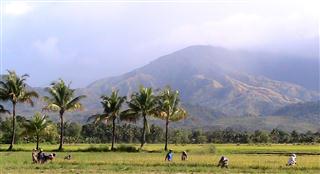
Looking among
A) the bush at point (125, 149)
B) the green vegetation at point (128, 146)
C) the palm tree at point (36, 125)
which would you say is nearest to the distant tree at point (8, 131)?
the green vegetation at point (128, 146)

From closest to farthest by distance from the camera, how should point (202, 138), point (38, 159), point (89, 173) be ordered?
point (89, 173) → point (38, 159) → point (202, 138)

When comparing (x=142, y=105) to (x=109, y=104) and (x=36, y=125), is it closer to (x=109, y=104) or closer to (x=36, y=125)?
(x=109, y=104)

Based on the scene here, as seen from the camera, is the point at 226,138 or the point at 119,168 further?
the point at 226,138

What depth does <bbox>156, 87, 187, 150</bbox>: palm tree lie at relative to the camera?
64.1 metres

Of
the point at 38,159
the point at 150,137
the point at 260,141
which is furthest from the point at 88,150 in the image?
the point at 150,137

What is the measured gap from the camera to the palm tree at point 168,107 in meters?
64.1

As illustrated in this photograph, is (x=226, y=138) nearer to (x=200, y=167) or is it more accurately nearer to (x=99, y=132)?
(x=99, y=132)

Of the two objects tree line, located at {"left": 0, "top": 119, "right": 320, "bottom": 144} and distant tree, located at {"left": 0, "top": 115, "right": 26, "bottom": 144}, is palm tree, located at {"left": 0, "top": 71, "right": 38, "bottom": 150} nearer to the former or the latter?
distant tree, located at {"left": 0, "top": 115, "right": 26, "bottom": 144}

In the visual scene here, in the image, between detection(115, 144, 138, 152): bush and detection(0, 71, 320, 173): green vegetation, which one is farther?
detection(115, 144, 138, 152): bush

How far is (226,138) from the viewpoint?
129625 millimetres

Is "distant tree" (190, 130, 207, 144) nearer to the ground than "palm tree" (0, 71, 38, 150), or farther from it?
nearer to the ground

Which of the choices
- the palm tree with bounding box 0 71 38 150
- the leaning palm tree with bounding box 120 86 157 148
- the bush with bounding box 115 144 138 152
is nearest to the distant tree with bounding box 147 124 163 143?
the leaning palm tree with bounding box 120 86 157 148

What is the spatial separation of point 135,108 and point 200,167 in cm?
3157

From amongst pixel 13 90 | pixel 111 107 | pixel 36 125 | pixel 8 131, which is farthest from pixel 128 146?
pixel 8 131
